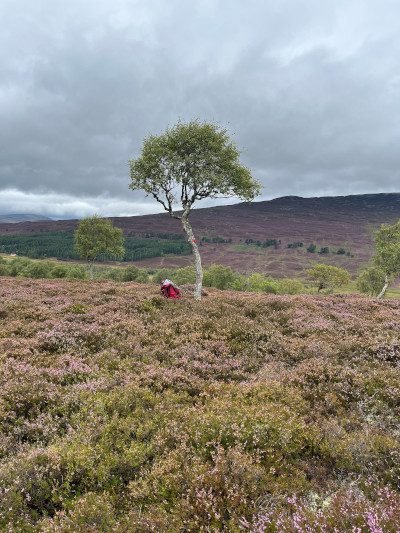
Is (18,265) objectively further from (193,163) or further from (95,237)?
(193,163)

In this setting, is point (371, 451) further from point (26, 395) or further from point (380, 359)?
point (26, 395)

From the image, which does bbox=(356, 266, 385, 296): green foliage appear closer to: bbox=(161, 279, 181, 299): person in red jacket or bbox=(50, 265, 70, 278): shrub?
bbox=(50, 265, 70, 278): shrub

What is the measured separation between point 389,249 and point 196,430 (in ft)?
207

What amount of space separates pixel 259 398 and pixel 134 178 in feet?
68.6

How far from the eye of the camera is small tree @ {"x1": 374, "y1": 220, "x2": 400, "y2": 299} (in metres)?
58.8

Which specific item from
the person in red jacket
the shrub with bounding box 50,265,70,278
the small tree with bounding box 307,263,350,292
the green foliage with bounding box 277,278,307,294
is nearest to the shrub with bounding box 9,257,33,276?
the shrub with bounding box 50,265,70,278

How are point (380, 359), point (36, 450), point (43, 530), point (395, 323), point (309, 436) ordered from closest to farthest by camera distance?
point (43, 530), point (36, 450), point (309, 436), point (380, 359), point (395, 323)

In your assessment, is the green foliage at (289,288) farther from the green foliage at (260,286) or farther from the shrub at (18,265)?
the shrub at (18,265)

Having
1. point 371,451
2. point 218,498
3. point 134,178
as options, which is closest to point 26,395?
point 218,498

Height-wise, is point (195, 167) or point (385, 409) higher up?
point (195, 167)

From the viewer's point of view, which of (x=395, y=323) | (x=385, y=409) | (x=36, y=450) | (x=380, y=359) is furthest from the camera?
(x=395, y=323)

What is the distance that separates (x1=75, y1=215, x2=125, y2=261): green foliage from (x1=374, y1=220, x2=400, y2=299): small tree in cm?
5063

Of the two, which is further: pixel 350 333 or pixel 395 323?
pixel 395 323

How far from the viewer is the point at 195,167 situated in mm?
24891
